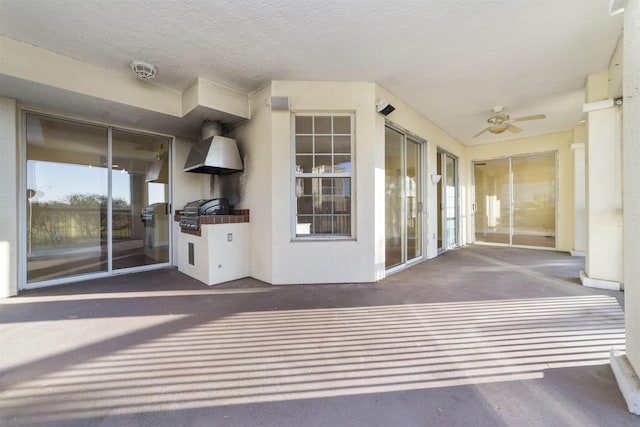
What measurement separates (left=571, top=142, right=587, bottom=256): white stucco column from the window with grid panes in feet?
18.3

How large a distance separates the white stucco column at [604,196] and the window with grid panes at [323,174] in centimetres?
320

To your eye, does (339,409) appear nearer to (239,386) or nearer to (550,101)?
(239,386)

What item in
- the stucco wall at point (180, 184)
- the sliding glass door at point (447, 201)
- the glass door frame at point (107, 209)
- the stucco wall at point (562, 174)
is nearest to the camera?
the glass door frame at point (107, 209)

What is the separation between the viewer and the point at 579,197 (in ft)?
18.5

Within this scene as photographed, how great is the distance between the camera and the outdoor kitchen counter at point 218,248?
141 inches

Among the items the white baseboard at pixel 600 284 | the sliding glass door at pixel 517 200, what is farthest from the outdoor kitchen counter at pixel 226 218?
the sliding glass door at pixel 517 200

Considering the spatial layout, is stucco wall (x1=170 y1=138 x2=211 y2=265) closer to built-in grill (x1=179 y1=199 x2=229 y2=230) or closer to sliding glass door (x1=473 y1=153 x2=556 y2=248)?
built-in grill (x1=179 y1=199 x2=229 y2=230)

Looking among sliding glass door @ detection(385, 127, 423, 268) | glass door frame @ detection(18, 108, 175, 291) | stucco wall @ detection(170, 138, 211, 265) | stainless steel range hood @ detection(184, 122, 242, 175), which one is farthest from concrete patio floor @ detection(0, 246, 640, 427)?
stainless steel range hood @ detection(184, 122, 242, 175)

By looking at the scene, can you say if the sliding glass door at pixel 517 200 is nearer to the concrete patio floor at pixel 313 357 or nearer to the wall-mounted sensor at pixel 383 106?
the concrete patio floor at pixel 313 357

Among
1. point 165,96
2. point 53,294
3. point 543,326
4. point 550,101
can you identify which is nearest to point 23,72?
point 165,96

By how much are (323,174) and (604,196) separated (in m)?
3.71

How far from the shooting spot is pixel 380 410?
133 centimetres

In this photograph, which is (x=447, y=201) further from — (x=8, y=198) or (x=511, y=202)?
(x=8, y=198)

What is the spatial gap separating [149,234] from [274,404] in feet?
14.4
